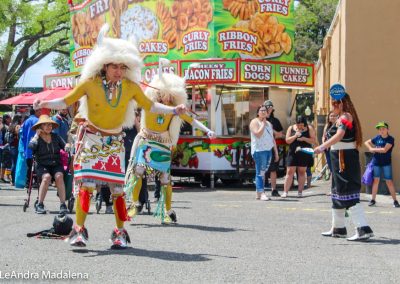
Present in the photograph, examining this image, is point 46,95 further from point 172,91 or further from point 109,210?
point 172,91

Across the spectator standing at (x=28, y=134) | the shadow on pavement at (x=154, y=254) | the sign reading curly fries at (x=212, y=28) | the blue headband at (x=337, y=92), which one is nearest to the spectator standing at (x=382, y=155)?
the blue headband at (x=337, y=92)

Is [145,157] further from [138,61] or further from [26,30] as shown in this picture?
[26,30]

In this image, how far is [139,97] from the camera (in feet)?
27.2

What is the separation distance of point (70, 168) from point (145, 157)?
2171 mm

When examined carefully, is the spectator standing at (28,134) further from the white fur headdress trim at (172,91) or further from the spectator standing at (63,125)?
the white fur headdress trim at (172,91)

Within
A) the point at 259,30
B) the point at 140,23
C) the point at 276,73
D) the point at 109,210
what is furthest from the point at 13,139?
the point at 109,210

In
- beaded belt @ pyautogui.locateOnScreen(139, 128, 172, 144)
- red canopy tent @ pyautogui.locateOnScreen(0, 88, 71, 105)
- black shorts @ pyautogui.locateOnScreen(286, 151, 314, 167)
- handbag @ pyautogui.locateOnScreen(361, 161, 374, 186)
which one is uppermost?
red canopy tent @ pyautogui.locateOnScreen(0, 88, 71, 105)

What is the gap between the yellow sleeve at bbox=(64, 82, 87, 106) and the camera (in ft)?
26.0

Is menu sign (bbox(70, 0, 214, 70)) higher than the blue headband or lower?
higher

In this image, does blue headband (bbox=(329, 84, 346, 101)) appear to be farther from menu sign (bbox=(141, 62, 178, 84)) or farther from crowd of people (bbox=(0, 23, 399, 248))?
menu sign (bbox=(141, 62, 178, 84))

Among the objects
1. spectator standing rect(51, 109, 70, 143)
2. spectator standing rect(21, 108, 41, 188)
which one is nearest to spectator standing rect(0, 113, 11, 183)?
spectator standing rect(21, 108, 41, 188)

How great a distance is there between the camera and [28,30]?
141 feet

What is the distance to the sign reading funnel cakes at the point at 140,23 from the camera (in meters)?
19.6

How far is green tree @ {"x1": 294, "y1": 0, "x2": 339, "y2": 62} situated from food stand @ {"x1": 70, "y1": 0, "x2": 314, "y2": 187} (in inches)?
1276
